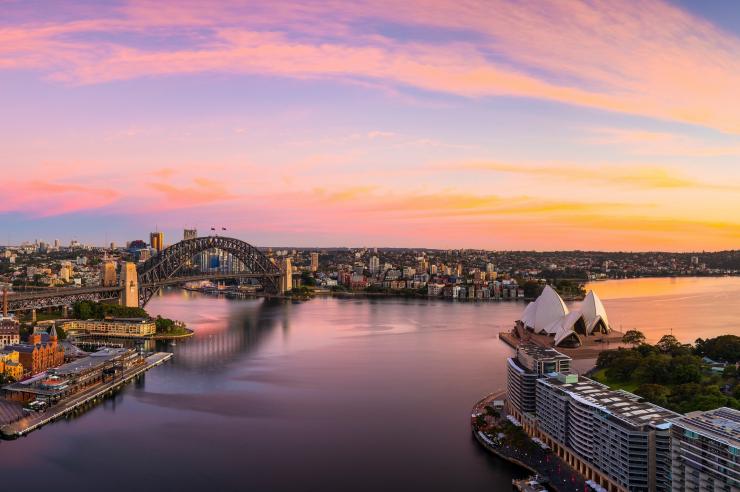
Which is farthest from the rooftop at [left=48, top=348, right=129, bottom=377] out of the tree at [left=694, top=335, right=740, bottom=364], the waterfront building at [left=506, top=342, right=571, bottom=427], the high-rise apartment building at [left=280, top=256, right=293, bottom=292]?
the high-rise apartment building at [left=280, top=256, right=293, bottom=292]

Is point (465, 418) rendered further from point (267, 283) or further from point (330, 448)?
point (267, 283)

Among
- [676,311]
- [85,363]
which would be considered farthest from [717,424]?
[676,311]

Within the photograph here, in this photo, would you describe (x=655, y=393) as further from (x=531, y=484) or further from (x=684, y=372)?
(x=531, y=484)

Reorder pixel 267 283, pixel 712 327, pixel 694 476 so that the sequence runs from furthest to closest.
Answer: pixel 267 283
pixel 712 327
pixel 694 476

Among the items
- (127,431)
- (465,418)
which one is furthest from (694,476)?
(127,431)

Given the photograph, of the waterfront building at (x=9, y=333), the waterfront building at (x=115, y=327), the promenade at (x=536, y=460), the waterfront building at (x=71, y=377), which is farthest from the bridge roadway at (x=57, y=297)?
the promenade at (x=536, y=460)

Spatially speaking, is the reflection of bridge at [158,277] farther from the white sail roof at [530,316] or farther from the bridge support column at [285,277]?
the white sail roof at [530,316]
